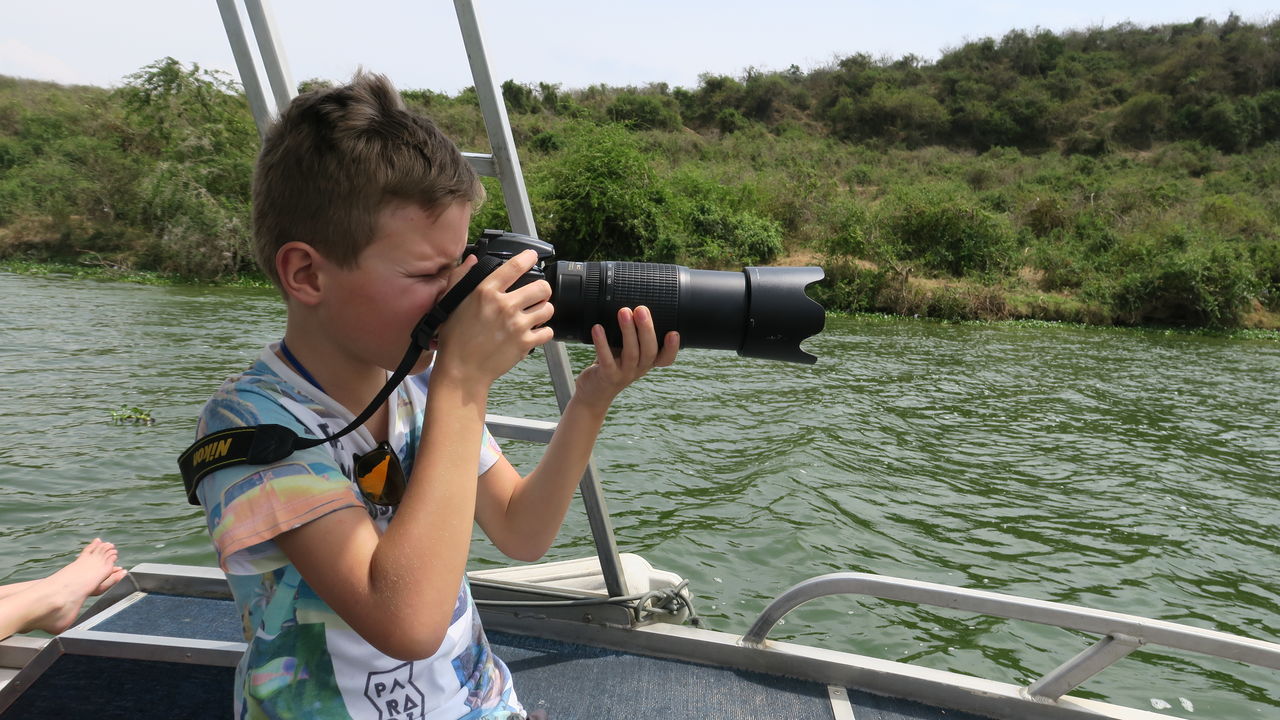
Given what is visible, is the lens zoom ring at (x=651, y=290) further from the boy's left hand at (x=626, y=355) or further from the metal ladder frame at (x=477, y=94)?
the metal ladder frame at (x=477, y=94)

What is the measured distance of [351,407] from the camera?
2.89 ft

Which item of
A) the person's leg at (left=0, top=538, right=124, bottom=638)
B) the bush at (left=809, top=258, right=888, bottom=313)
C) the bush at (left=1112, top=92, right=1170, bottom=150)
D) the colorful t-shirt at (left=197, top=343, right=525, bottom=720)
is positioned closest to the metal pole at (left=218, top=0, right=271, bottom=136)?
the colorful t-shirt at (left=197, top=343, right=525, bottom=720)

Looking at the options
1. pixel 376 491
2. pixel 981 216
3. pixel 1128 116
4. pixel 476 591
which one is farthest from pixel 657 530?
pixel 1128 116

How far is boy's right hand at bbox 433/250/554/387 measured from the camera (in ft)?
2.59

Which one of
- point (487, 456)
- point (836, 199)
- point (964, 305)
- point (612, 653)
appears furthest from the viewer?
point (836, 199)

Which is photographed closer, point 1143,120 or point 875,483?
point 875,483

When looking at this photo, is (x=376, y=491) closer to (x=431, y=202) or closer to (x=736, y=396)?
(x=431, y=202)

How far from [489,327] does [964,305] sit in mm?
16767

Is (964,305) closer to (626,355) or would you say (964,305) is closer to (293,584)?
(626,355)

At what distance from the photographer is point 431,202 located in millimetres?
803

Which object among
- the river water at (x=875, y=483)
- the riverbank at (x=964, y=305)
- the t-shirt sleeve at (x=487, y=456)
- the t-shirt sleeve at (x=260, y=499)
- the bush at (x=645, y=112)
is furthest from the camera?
the bush at (x=645, y=112)

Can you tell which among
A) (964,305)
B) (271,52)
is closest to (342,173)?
(271,52)

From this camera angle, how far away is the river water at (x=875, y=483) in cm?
430

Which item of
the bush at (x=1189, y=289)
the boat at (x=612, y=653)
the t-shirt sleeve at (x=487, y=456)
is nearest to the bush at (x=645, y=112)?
the bush at (x=1189, y=289)
